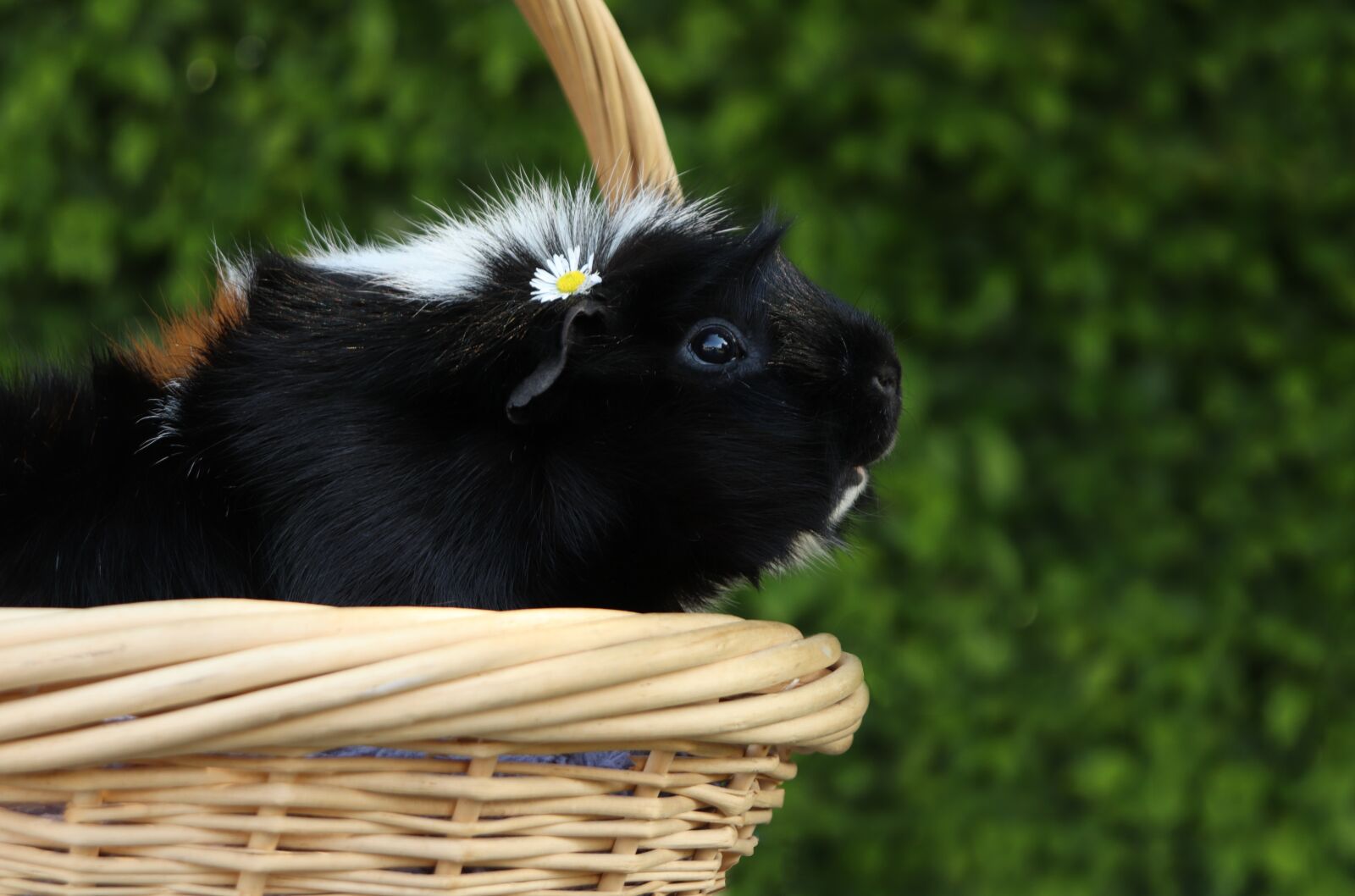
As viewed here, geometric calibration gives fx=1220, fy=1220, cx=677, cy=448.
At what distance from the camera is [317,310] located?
916 mm

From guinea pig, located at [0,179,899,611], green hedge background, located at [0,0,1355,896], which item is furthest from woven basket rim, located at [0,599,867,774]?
green hedge background, located at [0,0,1355,896]

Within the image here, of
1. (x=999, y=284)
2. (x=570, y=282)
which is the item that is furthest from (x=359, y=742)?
(x=999, y=284)

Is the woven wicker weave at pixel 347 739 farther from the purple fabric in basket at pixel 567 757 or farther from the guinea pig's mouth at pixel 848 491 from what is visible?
the guinea pig's mouth at pixel 848 491

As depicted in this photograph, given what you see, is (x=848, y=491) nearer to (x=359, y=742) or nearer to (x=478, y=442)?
(x=478, y=442)

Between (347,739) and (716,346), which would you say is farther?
(716,346)

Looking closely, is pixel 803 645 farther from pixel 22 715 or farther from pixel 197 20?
pixel 197 20

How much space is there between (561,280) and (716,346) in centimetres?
12

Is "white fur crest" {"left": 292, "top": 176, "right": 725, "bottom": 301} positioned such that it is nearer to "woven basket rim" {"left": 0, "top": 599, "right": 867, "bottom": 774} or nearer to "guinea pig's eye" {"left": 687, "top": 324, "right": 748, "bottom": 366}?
"guinea pig's eye" {"left": 687, "top": 324, "right": 748, "bottom": 366}

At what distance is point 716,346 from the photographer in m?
0.88

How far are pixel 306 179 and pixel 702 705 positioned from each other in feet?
4.83

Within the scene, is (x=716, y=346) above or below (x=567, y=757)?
above

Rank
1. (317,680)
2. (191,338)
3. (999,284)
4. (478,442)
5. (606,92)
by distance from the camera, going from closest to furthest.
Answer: (317,680), (478,442), (191,338), (606,92), (999,284)

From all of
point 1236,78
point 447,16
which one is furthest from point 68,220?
point 1236,78

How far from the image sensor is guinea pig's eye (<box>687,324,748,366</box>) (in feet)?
2.90
